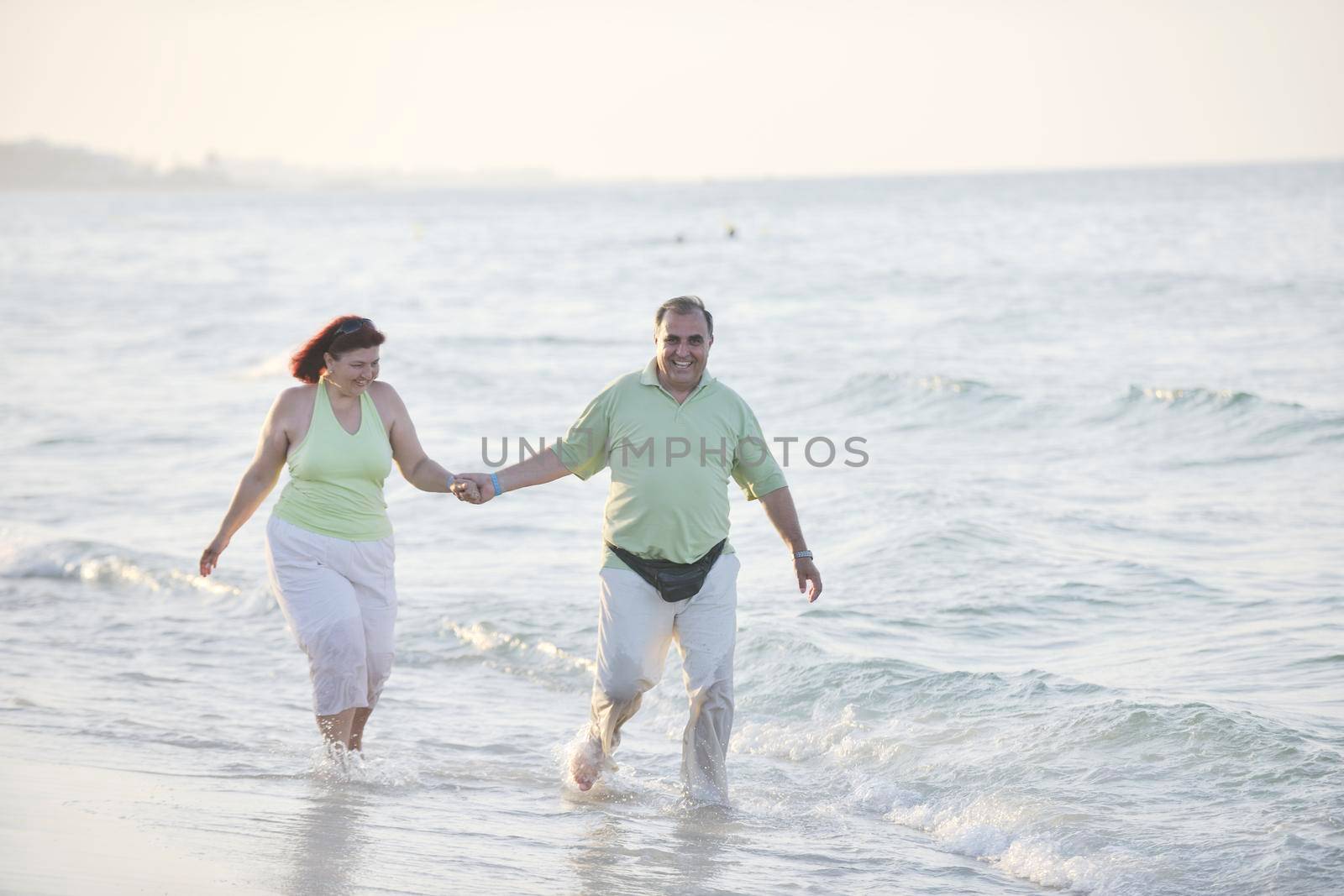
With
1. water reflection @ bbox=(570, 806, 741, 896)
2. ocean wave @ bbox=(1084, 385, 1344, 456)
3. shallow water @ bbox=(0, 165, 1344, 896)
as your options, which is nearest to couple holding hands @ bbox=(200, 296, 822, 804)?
water reflection @ bbox=(570, 806, 741, 896)

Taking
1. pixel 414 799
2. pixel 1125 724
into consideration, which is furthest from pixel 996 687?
pixel 414 799

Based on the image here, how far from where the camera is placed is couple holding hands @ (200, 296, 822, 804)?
5.46m

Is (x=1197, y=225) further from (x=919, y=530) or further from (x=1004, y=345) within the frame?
(x=919, y=530)

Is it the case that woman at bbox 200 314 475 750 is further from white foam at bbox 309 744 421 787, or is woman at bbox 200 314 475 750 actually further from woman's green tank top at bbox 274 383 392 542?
white foam at bbox 309 744 421 787

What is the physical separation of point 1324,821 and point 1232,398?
35.3 ft

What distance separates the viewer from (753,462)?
5617 mm

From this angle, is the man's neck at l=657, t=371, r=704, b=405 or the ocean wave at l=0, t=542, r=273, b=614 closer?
the man's neck at l=657, t=371, r=704, b=405

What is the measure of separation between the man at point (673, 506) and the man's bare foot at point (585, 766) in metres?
0.29

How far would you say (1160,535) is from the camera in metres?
10.8

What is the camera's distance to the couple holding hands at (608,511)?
5.46 meters

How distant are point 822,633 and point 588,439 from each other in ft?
11.4

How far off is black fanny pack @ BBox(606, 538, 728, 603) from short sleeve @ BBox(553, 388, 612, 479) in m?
0.40

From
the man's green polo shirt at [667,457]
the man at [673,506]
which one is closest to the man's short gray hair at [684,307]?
the man at [673,506]

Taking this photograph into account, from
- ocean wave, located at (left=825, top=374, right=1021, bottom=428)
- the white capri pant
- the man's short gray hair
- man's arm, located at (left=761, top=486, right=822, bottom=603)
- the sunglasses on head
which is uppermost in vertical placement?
ocean wave, located at (left=825, top=374, right=1021, bottom=428)
